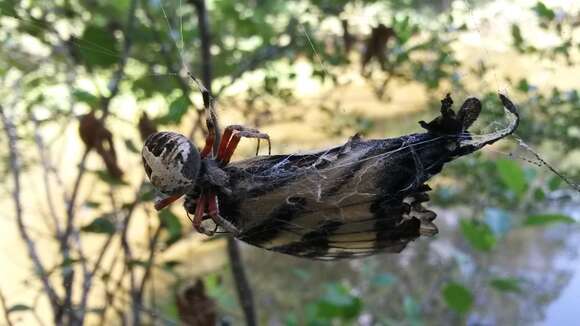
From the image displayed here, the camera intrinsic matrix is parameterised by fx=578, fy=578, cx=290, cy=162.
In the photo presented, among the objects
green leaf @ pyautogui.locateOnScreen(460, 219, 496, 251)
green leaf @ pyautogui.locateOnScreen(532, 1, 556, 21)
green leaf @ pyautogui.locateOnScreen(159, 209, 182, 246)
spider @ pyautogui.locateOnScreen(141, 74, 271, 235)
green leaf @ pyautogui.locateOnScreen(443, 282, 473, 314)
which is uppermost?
green leaf @ pyautogui.locateOnScreen(532, 1, 556, 21)

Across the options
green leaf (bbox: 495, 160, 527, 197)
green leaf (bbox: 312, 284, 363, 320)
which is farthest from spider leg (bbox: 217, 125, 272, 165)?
green leaf (bbox: 312, 284, 363, 320)

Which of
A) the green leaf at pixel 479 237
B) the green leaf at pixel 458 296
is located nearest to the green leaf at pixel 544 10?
the green leaf at pixel 479 237

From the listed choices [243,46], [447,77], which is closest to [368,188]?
[447,77]

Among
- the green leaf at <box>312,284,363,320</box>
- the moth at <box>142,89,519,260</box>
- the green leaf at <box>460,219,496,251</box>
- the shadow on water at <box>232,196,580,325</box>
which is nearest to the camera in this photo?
the moth at <box>142,89,519,260</box>

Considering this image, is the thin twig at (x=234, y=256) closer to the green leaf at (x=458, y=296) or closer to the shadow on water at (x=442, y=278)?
the green leaf at (x=458, y=296)

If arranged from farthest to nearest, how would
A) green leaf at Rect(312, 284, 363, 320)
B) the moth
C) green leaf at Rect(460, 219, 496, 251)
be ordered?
1. green leaf at Rect(312, 284, 363, 320)
2. green leaf at Rect(460, 219, 496, 251)
3. the moth

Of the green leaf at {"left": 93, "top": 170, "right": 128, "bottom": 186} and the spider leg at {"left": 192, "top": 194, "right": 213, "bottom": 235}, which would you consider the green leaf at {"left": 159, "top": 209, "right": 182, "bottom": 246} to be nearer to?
the green leaf at {"left": 93, "top": 170, "right": 128, "bottom": 186}

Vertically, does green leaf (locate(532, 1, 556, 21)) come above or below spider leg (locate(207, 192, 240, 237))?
above
